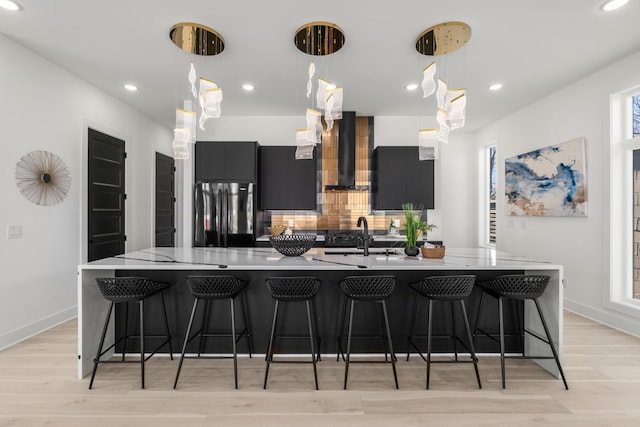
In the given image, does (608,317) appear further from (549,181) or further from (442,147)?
(442,147)

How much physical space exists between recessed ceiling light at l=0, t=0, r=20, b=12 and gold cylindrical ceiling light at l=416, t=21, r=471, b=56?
3321mm

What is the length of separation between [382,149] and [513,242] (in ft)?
8.53

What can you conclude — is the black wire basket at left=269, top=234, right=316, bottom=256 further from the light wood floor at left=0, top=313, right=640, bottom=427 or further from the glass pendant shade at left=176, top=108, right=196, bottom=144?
the glass pendant shade at left=176, top=108, right=196, bottom=144

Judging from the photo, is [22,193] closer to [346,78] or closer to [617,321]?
[346,78]

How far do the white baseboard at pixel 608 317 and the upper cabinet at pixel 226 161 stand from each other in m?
4.61

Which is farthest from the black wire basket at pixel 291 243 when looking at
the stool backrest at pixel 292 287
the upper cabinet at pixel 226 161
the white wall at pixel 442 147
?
the white wall at pixel 442 147

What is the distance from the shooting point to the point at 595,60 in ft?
10.9

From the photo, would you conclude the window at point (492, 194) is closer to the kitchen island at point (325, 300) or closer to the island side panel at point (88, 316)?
the kitchen island at point (325, 300)

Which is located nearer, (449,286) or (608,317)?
(449,286)

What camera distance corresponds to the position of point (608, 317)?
3475 millimetres

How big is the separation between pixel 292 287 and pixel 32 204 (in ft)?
9.77

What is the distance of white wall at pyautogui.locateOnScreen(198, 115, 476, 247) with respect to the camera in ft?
17.7

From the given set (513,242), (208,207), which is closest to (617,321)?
(513,242)

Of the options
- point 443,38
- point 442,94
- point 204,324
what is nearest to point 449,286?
point 442,94
